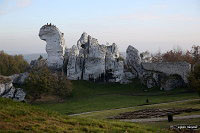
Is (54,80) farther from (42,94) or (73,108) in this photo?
(73,108)

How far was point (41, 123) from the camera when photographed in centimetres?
1215

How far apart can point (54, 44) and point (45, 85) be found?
2113 cm

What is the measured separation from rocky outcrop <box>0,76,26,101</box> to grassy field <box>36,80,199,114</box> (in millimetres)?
3880

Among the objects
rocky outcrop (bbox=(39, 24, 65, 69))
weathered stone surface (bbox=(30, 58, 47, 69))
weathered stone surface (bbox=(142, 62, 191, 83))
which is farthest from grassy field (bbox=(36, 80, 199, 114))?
rocky outcrop (bbox=(39, 24, 65, 69))

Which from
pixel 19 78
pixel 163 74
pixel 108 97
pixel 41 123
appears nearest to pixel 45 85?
pixel 108 97

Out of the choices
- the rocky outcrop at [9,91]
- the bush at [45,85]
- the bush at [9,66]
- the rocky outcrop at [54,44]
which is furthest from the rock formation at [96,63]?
the rocky outcrop at [9,91]

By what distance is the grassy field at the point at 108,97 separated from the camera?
44.9 meters

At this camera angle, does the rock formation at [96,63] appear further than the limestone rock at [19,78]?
No

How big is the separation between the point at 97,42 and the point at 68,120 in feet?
200

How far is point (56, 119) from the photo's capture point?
1315 centimetres

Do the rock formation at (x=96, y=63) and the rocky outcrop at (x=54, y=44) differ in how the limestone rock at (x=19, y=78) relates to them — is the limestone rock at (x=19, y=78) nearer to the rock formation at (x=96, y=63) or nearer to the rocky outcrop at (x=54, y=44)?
the rocky outcrop at (x=54, y=44)

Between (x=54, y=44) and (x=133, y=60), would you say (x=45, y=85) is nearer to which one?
(x=54, y=44)

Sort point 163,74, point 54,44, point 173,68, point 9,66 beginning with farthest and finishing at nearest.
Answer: point 9,66
point 54,44
point 163,74
point 173,68

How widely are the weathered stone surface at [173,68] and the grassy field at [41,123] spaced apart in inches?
1679
